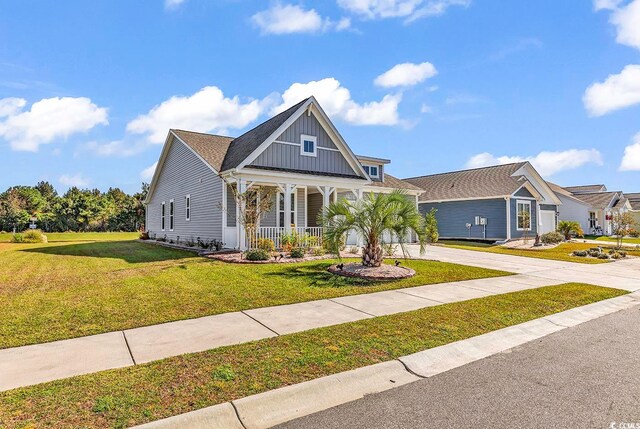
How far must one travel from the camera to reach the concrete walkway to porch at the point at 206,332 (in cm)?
409

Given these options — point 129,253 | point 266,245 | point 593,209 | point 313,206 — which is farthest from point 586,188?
point 129,253

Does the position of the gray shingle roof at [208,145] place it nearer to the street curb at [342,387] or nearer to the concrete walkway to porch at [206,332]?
the concrete walkway to porch at [206,332]

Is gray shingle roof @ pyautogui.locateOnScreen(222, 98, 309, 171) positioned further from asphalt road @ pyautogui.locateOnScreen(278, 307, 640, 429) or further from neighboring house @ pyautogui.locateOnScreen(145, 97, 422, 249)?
asphalt road @ pyautogui.locateOnScreen(278, 307, 640, 429)

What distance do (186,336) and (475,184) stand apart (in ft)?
91.6

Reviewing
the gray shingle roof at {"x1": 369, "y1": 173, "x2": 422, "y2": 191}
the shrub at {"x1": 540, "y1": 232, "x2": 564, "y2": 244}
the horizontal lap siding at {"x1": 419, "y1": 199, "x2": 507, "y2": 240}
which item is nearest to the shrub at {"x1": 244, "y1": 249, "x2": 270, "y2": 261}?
the gray shingle roof at {"x1": 369, "y1": 173, "x2": 422, "y2": 191}

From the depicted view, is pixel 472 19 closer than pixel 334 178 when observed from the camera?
Yes

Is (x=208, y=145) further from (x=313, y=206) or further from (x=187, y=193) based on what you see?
(x=313, y=206)

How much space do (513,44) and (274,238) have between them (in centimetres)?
1245

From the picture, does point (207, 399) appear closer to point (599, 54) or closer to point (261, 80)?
point (261, 80)

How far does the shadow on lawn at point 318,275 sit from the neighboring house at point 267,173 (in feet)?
14.3

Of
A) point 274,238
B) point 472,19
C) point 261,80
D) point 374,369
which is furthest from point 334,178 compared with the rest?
point 374,369

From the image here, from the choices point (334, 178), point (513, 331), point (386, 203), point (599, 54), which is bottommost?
point (513, 331)

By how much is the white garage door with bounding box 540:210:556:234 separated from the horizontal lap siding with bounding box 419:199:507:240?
22.4 feet

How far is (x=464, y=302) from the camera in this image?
24.3 feet
